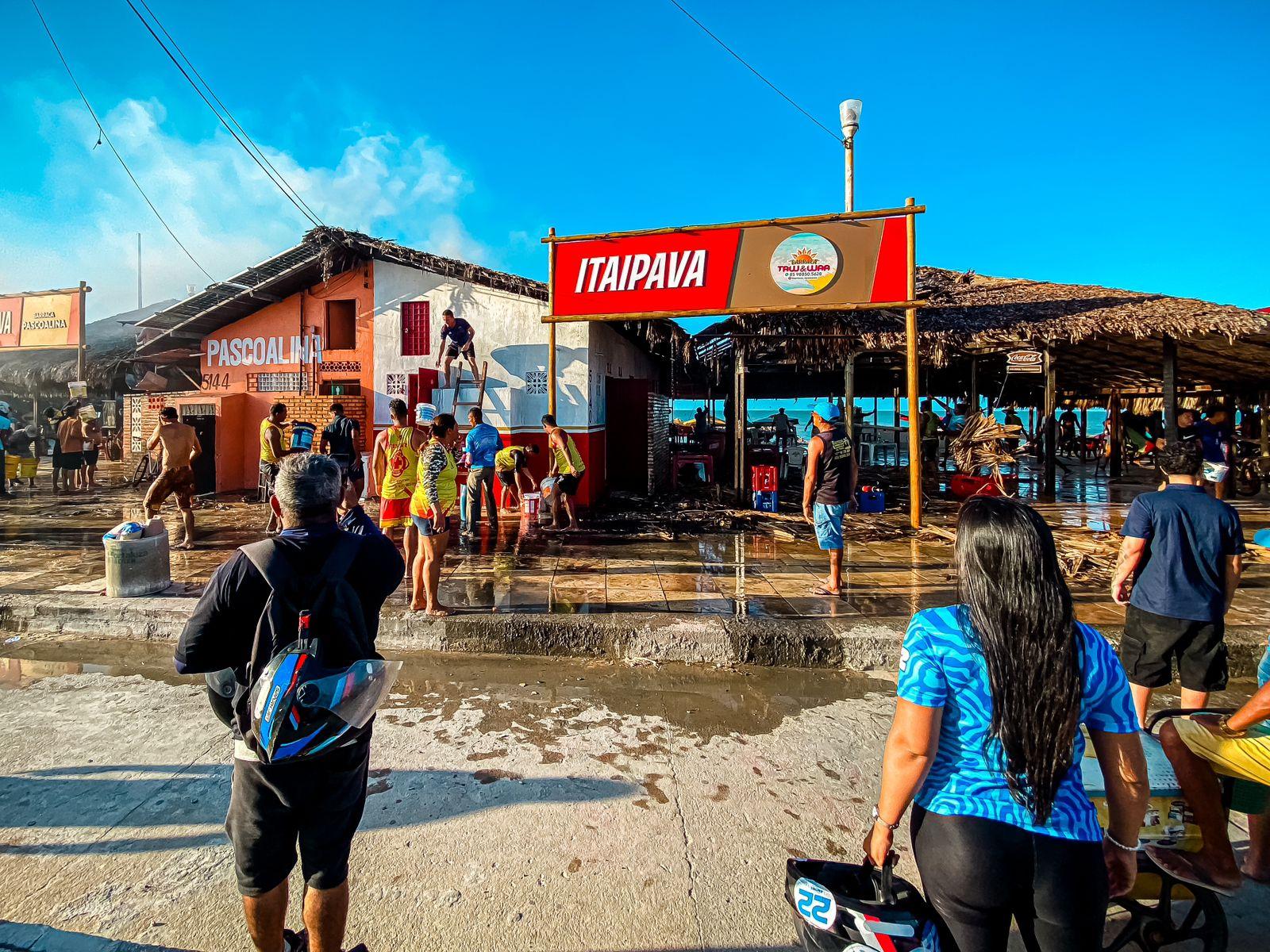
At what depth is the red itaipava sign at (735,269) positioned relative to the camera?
953 centimetres

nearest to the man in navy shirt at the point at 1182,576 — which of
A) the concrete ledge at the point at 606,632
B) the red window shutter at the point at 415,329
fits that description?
the concrete ledge at the point at 606,632

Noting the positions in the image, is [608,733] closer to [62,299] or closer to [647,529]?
[647,529]

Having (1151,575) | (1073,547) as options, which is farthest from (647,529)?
(1151,575)

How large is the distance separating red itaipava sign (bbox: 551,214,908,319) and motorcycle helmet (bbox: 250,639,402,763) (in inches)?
346

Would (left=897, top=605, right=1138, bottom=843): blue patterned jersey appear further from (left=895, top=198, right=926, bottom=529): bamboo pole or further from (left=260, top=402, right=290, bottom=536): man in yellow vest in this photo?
(left=260, top=402, right=290, bottom=536): man in yellow vest

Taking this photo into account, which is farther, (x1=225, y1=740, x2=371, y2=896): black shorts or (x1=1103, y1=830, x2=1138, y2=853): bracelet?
(x1=225, y1=740, x2=371, y2=896): black shorts

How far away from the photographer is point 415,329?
12.1 m

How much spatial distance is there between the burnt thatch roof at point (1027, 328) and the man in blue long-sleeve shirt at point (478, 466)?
4720 millimetres

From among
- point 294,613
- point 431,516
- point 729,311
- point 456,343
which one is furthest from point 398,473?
point 456,343

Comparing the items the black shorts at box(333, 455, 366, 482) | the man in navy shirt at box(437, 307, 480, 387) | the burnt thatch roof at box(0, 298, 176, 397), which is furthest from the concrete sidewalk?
the burnt thatch roof at box(0, 298, 176, 397)

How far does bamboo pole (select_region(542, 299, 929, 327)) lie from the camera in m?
9.48

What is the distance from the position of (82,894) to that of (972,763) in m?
3.17

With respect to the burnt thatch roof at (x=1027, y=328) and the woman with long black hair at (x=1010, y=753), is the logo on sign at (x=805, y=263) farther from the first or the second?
the woman with long black hair at (x=1010, y=753)

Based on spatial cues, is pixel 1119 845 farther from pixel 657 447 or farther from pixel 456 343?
pixel 657 447
